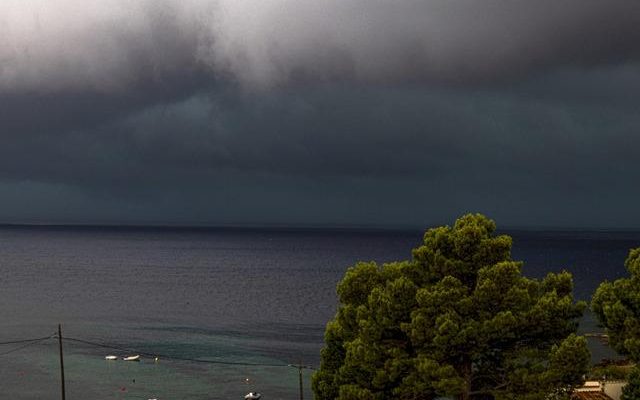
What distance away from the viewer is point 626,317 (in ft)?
109

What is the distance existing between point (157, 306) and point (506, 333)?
133248mm

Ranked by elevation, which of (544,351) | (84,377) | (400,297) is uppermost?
(400,297)

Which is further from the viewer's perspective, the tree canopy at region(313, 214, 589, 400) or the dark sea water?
the dark sea water

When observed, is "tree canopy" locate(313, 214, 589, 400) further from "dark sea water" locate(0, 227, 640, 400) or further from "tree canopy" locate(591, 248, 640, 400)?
"dark sea water" locate(0, 227, 640, 400)

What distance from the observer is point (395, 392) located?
32625mm

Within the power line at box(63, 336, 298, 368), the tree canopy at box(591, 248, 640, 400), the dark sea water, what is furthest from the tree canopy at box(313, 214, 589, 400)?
the power line at box(63, 336, 298, 368)

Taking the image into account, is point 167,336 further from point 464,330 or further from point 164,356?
point 464,330

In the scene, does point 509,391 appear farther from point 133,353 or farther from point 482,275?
point 133,353

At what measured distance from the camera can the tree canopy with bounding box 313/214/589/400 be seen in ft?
103

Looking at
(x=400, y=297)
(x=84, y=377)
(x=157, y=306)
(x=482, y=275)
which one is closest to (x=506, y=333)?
(x=482, y=275)


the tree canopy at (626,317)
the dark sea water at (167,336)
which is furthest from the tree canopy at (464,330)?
the dark sea water at (167,336)

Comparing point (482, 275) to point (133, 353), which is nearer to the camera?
point (482, 275)

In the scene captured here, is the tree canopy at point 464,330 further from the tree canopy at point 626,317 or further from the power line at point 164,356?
the power line at point 164,356

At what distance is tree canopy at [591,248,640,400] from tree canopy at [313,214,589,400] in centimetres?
188
